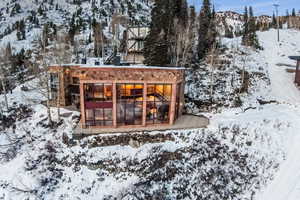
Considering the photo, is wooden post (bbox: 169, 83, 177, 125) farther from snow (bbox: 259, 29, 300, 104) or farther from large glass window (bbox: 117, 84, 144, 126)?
snow (bbox: 259, 29, 300, 104)

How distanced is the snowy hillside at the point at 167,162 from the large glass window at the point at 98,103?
1742 millimetres

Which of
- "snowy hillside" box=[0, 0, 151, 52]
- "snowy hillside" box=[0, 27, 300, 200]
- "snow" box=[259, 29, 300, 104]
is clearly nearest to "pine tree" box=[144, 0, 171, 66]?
"snowy hillside" box=[0, 27, 300, 200]

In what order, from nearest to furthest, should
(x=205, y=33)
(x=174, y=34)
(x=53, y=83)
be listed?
(x=53, y=83), (x=174, y=34), (x=205, y=33)

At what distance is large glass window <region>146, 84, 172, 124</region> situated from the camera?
1770 cm

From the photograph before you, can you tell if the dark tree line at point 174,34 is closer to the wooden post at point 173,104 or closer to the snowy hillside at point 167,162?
the wooden post at point 173,104

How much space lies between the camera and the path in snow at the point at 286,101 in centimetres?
1298

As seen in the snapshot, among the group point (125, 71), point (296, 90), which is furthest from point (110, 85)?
point (296, 90)

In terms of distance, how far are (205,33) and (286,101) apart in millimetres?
16286

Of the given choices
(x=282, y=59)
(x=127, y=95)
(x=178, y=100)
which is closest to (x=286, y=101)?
(x=178, y=100)

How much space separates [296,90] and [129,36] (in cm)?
2256

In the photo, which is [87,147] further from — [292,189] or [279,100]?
[279,100]

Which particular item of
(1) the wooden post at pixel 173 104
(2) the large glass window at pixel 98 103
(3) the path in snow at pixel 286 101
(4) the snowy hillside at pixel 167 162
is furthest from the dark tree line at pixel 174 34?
(3) the path in snow at pixel 286 101

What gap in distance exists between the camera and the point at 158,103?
58.7 feet

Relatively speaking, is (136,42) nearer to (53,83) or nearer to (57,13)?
(53,83)
